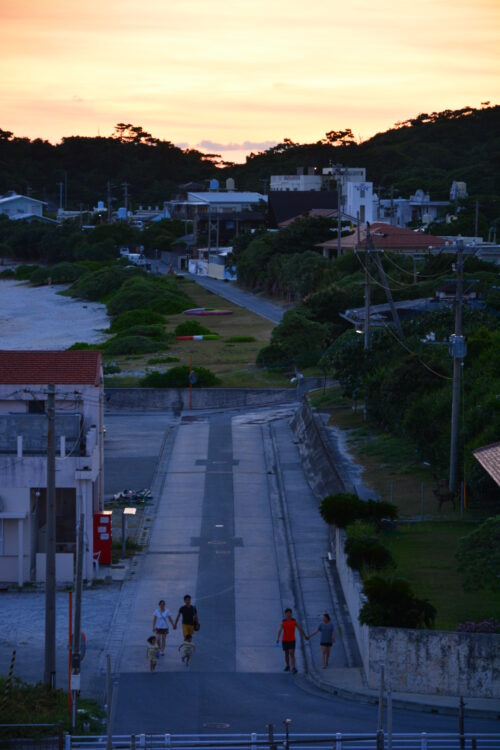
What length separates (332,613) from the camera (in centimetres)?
2531

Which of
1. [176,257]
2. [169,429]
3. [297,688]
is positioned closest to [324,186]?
[176,257]

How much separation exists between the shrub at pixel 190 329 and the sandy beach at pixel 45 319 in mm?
5478

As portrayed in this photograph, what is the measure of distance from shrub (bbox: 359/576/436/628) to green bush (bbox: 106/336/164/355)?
48.8m

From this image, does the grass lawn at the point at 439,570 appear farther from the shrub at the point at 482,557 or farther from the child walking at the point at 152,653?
the child walking at the point at 152,653

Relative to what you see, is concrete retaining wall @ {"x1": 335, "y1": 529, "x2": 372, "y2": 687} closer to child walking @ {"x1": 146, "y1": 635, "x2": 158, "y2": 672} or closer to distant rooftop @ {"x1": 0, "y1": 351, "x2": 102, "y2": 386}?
child walking @ {"x1": 146, "y1": 635, "x2": 158, "y2": 672}

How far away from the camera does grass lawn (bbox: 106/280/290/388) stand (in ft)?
195

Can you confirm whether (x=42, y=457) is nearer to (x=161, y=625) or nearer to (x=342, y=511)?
(x=161, y=625)

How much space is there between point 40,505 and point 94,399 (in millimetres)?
3326

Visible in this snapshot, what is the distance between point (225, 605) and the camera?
2605 centimetres

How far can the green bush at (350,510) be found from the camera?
27.8 meters

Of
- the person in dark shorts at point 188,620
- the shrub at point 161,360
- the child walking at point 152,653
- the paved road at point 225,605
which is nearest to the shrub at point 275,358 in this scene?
the shrub at point 161,360

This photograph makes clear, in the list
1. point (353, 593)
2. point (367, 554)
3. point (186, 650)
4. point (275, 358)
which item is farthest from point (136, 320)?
point (186, 650)

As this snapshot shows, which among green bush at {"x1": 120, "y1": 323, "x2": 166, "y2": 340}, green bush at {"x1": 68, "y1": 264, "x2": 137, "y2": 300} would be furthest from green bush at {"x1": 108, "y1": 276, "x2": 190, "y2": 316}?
green bush at {"x1": 120, "y1": 323, "x2": 166, "y2": 340}

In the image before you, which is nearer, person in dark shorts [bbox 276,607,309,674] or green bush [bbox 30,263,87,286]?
person in dark shorts [bbox 276,607,309,674]
